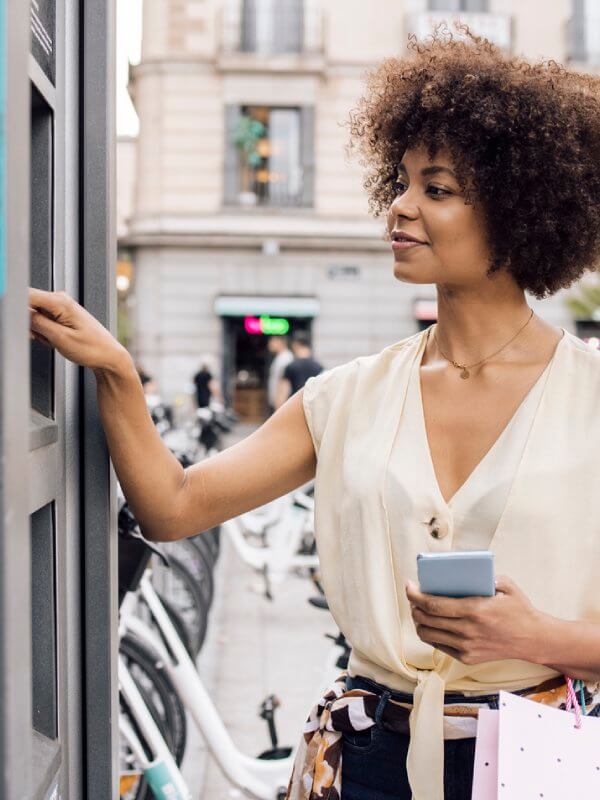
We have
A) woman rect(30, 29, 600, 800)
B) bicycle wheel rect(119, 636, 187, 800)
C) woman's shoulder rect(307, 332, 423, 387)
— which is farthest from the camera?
bicycle wheel rect(119, 636, 187, 800)

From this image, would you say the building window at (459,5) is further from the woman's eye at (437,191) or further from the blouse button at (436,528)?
the blouse button at (436,528)

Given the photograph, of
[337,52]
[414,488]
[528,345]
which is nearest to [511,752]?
[414,488]

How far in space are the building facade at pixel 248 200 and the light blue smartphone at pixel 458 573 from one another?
57.0 feet

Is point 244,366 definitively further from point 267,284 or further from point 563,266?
point 563,266

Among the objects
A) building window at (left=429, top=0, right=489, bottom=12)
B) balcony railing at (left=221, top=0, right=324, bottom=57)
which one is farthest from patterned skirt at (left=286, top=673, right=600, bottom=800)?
building window at (left=429, top=0, right=489, bottom=12)

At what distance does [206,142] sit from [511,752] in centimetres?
1854

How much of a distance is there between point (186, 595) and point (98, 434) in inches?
132

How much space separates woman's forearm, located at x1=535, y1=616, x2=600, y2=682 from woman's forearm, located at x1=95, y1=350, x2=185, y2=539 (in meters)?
0.59

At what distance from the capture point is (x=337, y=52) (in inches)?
755

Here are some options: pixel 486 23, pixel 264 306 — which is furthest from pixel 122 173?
pixel 486 23

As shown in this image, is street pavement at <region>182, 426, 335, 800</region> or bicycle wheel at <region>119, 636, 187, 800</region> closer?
bicycle wheel at <region>119, 636, 187, 800</region>

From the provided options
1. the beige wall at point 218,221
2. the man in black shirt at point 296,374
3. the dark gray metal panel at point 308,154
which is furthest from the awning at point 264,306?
the man in black shirt at point 296,374

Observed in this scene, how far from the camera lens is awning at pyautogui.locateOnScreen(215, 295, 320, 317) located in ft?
61.1

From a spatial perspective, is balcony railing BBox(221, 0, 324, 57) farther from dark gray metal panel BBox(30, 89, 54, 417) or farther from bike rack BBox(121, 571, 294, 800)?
dark gray metal panel BBox(30, 89, 54, 417)
